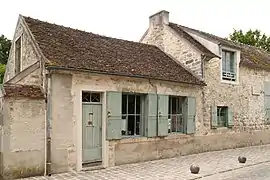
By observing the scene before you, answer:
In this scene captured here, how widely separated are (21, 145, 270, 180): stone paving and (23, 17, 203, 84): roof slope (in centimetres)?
317

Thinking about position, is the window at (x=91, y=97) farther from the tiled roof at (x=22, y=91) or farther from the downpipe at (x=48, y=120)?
the tiled roof at (x=22, y=91)

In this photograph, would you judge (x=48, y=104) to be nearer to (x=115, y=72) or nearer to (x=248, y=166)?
(x=115, y=72)

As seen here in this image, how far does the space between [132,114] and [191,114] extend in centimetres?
297

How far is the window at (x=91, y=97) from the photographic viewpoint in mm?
9766

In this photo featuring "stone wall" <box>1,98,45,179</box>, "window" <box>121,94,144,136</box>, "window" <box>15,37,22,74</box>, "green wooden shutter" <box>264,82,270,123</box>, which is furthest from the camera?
"green wooden shutter" <box>264,82,270,123</box>

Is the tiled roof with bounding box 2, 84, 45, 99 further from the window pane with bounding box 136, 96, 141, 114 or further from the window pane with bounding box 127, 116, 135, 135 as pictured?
the window pane with bounding box 136, 96, 141, 114

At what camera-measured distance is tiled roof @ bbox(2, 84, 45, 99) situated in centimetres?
816

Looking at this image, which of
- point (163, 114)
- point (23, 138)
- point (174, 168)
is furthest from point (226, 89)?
point (23, 138)

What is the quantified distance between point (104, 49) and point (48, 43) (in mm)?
2554

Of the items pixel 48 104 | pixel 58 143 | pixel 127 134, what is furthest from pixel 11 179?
pixel 127 134

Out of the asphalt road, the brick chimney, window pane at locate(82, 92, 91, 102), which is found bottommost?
the asphalt road

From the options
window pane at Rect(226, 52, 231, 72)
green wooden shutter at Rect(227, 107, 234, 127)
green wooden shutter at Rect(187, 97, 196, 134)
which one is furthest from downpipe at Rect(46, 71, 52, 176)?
window pane at Rect(226, 52, 231, 72)

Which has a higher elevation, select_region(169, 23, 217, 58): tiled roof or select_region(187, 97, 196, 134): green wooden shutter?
select_region(169, 23, 217, 58): tiled roof

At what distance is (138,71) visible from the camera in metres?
11.0
